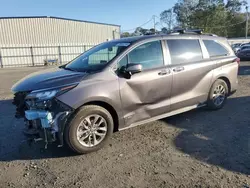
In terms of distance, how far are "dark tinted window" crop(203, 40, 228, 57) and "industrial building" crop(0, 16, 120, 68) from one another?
2524 centimetres

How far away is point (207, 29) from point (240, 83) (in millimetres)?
47790

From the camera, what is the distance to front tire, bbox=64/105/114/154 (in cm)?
353

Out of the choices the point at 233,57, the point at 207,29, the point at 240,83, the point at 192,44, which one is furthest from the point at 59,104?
the point at 207,29

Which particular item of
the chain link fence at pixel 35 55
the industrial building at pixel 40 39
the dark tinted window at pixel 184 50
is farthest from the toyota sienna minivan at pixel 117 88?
the industrial building at pixel 40 39

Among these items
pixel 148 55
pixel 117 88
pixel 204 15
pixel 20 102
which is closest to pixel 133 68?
pixel 117 88

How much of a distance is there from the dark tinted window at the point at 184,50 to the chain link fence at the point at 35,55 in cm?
2524

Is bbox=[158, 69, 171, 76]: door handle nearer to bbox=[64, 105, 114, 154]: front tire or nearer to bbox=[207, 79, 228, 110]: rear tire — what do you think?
bbox=[64, 105, 114, 154]: front tire

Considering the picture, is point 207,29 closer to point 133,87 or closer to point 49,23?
point 49,23

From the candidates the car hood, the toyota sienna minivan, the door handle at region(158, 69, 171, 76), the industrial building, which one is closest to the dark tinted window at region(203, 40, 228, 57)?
the toyota sienna minivan

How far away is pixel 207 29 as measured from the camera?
172 feet

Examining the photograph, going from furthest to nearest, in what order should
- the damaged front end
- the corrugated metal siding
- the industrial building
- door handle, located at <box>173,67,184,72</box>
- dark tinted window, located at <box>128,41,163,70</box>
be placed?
the corrugated metal siding → the industrial building → door handle, located at <box>173,67,184,72</box> → dark tinted window, located at <box>128,41,163,70</box> → the damaged front end

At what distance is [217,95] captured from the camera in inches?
220

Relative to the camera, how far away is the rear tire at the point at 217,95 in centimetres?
541

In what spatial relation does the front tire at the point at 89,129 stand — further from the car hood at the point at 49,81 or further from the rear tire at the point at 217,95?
the rear tire at the point at 217,95
